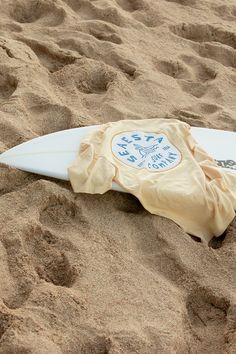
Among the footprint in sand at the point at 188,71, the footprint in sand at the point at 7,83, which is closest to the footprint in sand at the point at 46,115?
the footprint in sand at the point at 7,83

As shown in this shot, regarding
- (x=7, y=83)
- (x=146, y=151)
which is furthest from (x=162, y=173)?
(x=7, y=83)

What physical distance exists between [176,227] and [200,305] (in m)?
0.31

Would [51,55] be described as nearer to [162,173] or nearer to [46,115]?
[46,115]

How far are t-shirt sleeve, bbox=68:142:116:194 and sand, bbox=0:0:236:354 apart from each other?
0.04 metres

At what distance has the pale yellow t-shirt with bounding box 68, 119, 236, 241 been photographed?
7.11 ft

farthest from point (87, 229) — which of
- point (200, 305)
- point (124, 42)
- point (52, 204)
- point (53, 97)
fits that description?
point (124, 42)

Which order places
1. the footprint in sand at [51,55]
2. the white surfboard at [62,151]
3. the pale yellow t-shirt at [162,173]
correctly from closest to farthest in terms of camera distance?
the pale yellow t-shirt at [162,173] < the white surfboard at [62,151] < the footprint in sand at [51,55]

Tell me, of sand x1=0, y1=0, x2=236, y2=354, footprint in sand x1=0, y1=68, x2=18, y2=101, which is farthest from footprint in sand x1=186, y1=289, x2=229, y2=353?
footprint in sand x1=0, y1=68, x2=18, y2=101

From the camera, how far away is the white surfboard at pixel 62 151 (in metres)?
2.31

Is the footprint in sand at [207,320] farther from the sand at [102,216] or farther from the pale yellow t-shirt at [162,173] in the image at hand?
the pale yellow t-shirt at [162,173]

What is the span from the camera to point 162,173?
2293 millimetres

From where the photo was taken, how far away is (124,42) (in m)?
3.28

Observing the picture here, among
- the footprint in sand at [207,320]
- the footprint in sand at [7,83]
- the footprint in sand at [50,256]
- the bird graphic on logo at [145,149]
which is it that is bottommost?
the footprint in sand at [7,83]

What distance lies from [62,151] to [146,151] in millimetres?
310
